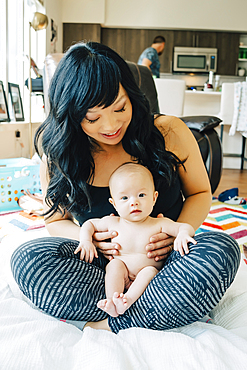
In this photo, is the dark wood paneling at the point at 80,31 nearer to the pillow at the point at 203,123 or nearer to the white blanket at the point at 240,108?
the white blanket at the point at 240,108

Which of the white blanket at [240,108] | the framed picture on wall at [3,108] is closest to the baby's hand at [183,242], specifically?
the framed picture on wall at [3,108]

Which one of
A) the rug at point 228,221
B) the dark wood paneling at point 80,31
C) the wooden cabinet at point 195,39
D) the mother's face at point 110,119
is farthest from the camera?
the wooden cabinet at point 195,39

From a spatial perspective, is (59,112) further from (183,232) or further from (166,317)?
(166,317)

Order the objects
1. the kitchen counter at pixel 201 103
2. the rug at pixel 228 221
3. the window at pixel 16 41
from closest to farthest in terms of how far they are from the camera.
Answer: the rug at pixel 228 221, the window at pixel 16 41, the kitchen counter at pixel 201 103

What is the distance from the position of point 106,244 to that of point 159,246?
149 millimetres

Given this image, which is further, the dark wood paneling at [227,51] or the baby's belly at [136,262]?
the dark wood paneling at [227,51]

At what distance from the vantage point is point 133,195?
937 millimetres

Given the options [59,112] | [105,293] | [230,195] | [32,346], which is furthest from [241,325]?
[230,195]

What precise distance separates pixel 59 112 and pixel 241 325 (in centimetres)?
74

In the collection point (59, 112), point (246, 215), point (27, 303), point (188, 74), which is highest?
point (188, 74)

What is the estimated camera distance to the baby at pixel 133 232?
0.90 meters

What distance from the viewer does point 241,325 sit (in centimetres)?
92

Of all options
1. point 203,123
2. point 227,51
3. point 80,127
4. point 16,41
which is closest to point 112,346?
point 80,127

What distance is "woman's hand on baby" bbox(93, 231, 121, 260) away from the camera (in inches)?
38.6
